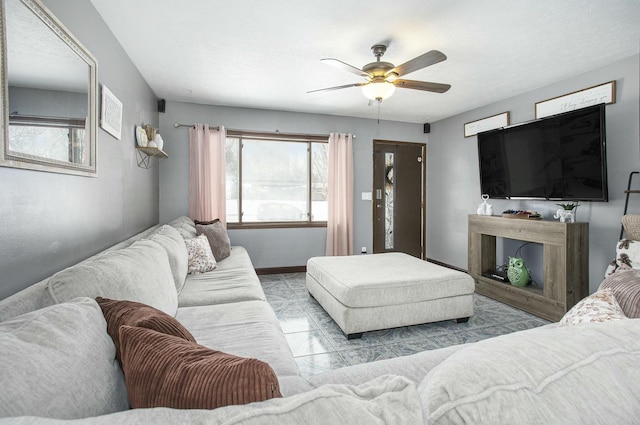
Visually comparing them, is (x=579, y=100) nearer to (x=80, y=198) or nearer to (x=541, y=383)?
(x=541, y=383)

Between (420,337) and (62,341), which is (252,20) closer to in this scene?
(62,341)

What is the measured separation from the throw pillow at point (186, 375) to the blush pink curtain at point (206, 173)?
12.9 feet

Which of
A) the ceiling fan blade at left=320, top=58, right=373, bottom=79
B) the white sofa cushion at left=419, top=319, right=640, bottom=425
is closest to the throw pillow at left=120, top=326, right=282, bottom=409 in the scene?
the white sofa cushion at left=419, top=319, right=640, bottom=425

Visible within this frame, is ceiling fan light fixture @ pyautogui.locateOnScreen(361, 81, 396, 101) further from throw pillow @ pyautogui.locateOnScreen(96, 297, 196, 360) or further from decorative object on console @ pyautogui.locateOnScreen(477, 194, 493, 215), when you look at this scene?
throw pillow @ pyautogui.locateOnScreen(96, 297, 196, 360)

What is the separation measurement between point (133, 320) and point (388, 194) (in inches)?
196

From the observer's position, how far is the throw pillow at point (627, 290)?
108 cm

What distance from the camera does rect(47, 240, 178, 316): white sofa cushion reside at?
1.11 meters

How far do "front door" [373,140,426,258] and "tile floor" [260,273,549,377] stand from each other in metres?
2.04

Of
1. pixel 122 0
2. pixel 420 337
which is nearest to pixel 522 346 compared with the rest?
pixel 420 337

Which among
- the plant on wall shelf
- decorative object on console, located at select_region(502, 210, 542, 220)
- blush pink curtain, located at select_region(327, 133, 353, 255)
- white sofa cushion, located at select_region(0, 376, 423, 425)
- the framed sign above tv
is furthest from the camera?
blush pink curtain, located at select_region(327, 133, 353, 255)

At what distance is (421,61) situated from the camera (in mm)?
2352

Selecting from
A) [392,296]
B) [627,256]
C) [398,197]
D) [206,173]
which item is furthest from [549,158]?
[206,173]

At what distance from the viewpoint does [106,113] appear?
7.36ft

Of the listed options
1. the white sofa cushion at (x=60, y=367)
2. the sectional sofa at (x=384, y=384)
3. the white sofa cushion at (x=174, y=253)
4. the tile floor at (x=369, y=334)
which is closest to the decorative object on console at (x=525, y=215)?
the tile floor at (x=369, y=334)
